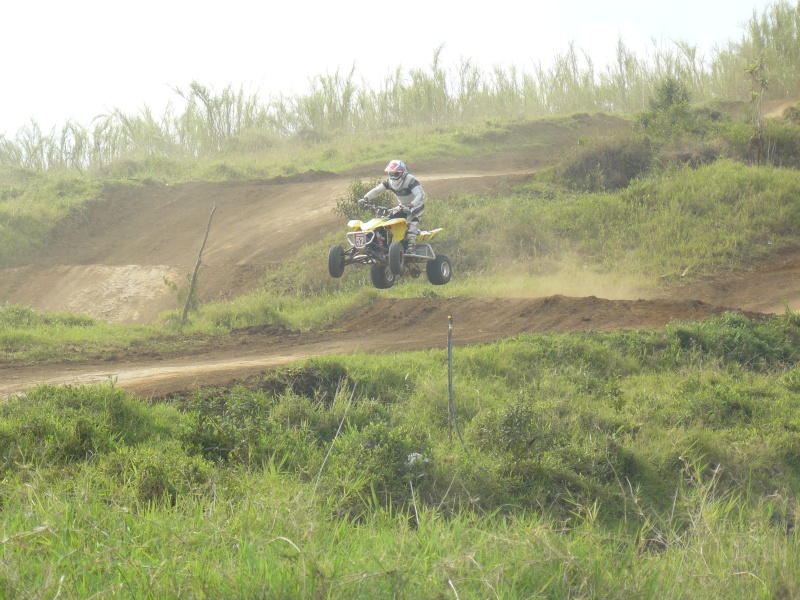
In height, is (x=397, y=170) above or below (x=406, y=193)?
above

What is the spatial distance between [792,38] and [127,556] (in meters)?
36.3

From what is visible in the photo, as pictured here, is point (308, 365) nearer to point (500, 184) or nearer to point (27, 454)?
point (27, 454)

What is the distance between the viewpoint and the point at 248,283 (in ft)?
64.7

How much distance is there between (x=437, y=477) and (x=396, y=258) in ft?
21.6

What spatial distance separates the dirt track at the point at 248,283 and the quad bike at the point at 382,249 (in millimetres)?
991

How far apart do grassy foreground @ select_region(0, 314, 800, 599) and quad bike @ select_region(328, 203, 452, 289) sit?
301 centimetres

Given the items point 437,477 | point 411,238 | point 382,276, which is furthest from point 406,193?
point 437,477

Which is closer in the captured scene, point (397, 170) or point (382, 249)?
point (397, 170)

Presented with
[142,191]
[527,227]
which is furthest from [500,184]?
[142,191]

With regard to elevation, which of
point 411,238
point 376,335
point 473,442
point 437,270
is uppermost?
point 411,238

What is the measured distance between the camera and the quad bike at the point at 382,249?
13.8m

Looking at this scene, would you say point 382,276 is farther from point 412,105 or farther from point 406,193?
point 412,105

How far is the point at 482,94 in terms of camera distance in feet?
130

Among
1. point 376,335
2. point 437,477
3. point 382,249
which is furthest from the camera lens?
point 382,249
